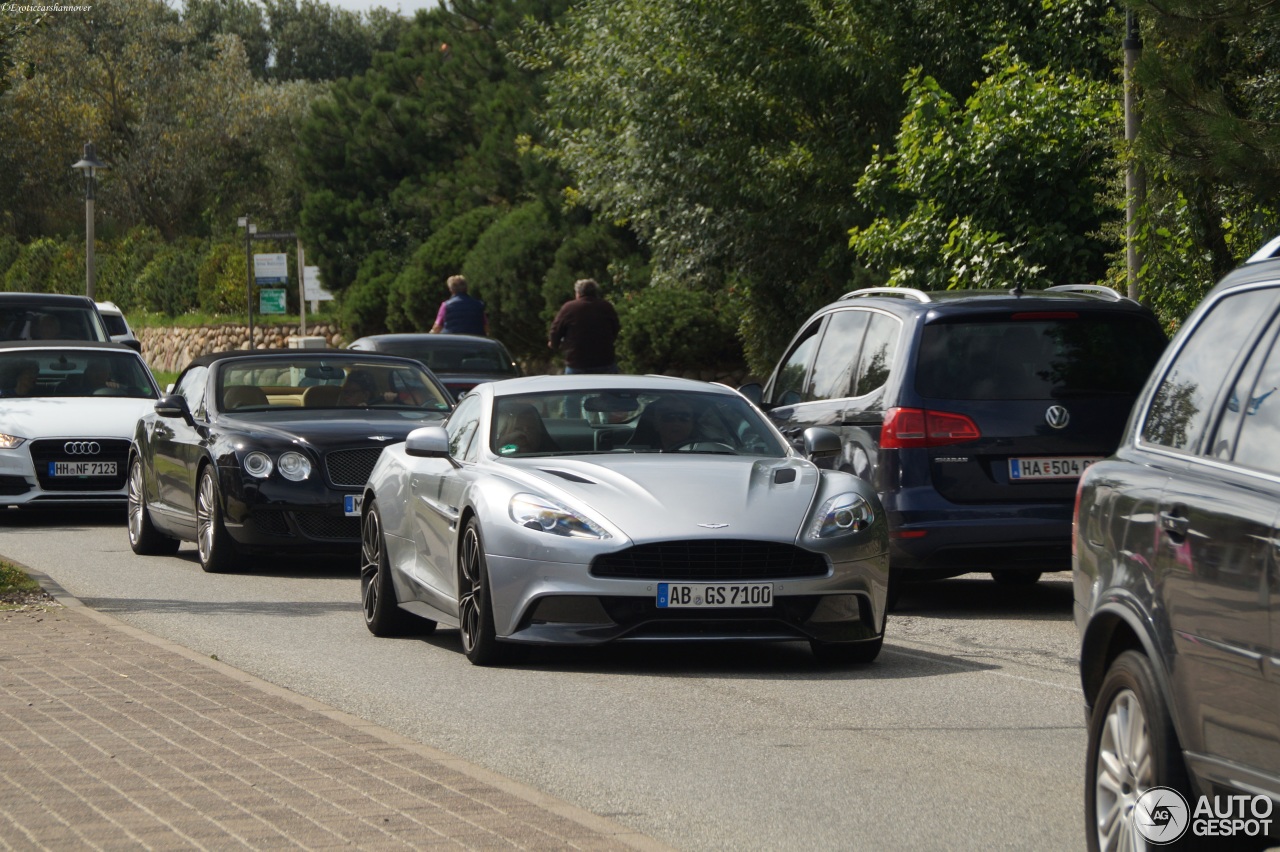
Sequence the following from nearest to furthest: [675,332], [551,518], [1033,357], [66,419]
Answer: [551,518] < [1033,357] < [66,419] < [675,332]

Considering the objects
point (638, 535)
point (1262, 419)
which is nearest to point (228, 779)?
point (638, 535)

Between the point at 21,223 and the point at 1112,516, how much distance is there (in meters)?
67.5

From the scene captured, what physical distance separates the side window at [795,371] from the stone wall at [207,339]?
36550 millimetres

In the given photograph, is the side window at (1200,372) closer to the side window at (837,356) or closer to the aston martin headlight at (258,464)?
the side window at (837,356)

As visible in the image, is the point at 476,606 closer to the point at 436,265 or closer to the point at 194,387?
the point at 194,387

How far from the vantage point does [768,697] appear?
27.4 ft

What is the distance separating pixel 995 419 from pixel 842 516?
209 cm

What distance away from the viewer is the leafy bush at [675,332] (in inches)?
1270

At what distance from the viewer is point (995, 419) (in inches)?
428

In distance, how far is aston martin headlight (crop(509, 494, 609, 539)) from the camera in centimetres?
879

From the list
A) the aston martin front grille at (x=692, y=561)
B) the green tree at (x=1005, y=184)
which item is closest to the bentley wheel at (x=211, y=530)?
the aston martin front grille at (x=692, y=561)

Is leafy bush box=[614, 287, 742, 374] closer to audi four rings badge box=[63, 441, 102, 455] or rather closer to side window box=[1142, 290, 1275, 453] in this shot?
audi four rings badge box=[63, 441, 102, 455]

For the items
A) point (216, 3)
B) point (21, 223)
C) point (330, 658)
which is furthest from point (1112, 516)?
point (216, 3)

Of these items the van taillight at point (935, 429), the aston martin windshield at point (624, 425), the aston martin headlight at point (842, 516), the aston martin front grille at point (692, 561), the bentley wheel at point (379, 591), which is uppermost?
the aston martin windshield at point (624, 425)
